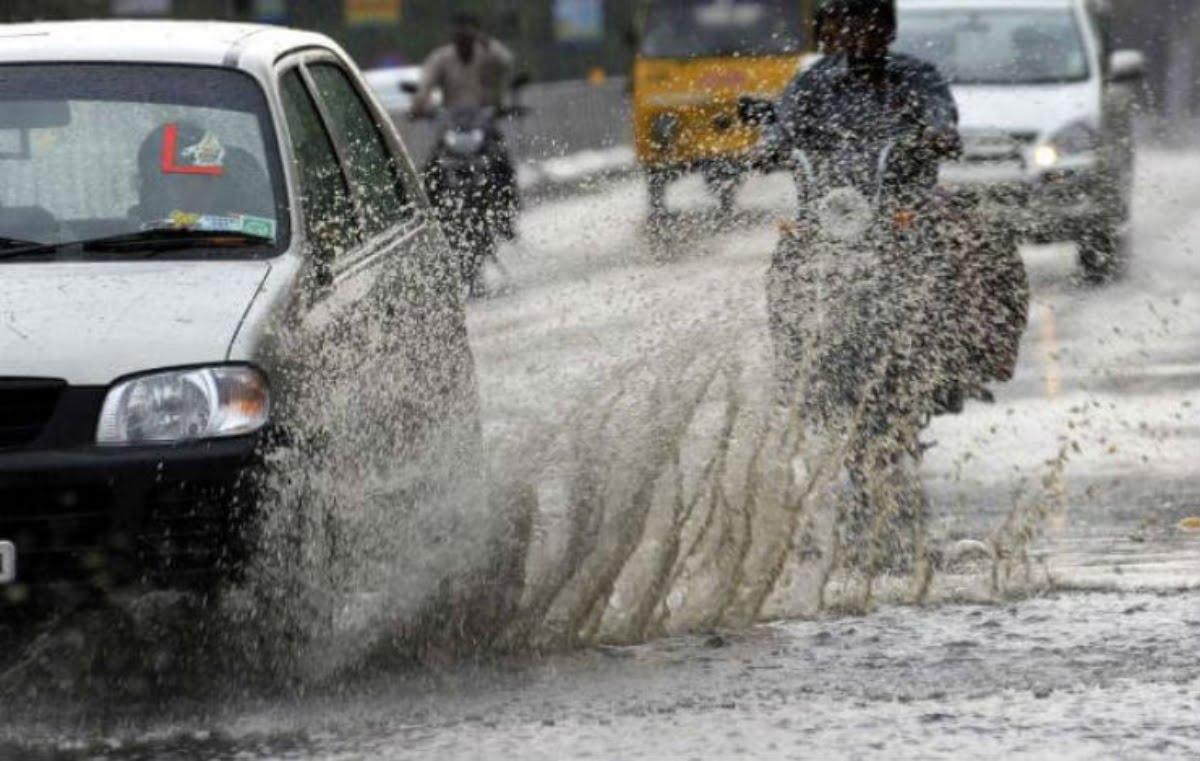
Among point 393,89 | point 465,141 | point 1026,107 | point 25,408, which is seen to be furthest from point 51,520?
point 393,89

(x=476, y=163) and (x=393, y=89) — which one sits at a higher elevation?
(x=476, y=163)

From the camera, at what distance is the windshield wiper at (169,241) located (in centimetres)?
752

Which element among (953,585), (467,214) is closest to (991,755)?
(953,585)

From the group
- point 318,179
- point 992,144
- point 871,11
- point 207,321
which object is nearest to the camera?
point 207,321

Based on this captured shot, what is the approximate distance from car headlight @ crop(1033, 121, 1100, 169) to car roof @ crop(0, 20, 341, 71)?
1140 centimetres

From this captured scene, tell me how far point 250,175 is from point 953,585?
2.18 metres

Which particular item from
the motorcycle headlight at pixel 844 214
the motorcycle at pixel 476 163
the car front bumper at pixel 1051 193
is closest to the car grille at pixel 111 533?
the motorcycle headlight at pixel 844 214

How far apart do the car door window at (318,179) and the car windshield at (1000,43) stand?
38.5 ft

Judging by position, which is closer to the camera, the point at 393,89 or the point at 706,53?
the point at 706,53

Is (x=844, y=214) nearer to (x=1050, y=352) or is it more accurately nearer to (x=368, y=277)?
(x=368, y=277)

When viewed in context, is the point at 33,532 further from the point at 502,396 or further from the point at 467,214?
the point at 467,214

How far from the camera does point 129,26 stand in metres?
8.52

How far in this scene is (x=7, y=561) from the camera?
6688 mm

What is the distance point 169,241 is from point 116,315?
0.62 m
